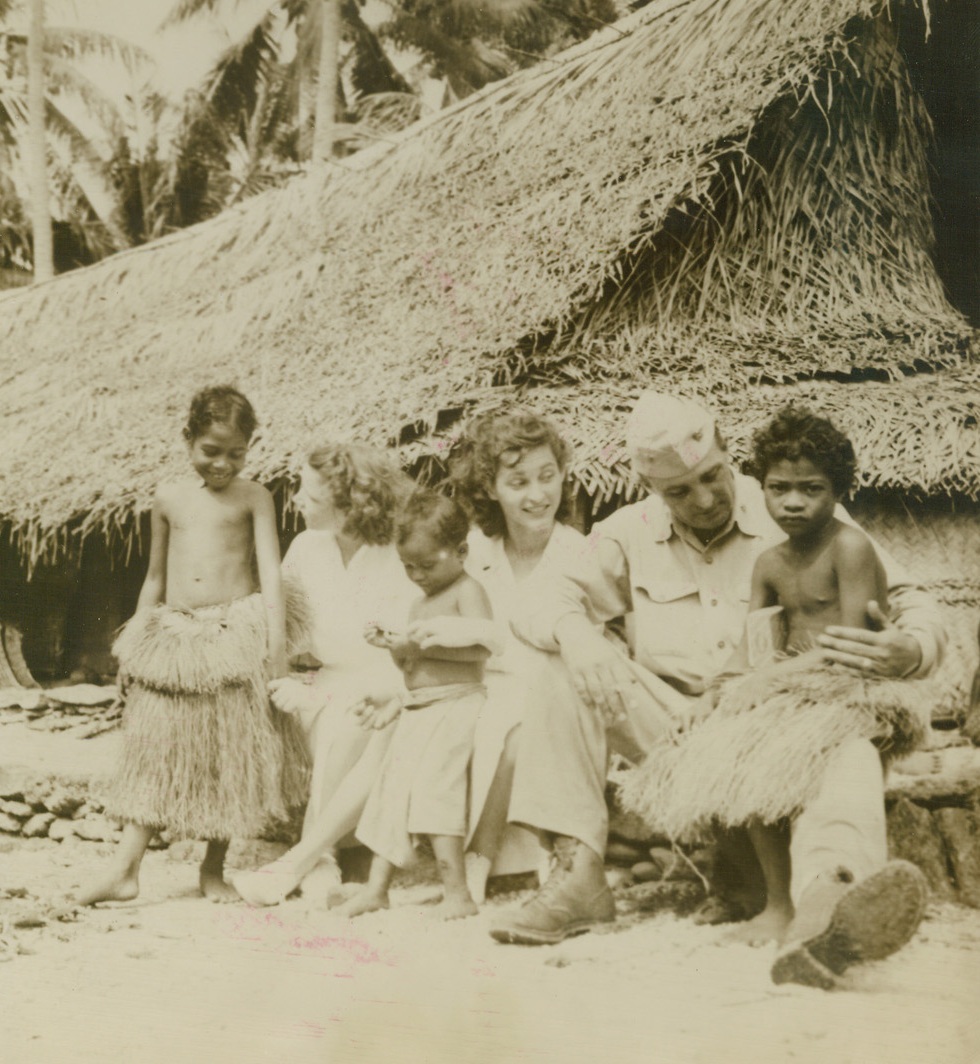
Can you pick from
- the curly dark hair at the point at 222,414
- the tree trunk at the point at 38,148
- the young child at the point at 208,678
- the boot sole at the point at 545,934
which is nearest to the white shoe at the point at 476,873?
the boot sole at the point at 545,934

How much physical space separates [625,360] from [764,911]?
4.64ft


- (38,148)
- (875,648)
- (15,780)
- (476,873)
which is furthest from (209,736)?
(38,148)

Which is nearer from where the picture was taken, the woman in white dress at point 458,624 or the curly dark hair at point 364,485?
the woman in white dress at point 458,624

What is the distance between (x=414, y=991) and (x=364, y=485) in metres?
1.32

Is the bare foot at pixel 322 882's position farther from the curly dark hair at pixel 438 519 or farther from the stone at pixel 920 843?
the stone at pixel 920 843

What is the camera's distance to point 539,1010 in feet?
9.20

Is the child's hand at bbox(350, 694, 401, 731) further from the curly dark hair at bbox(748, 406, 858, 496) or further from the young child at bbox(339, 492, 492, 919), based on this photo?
the curly dark hair at bbox(748, 406, 858, 496)

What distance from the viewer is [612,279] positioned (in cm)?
305

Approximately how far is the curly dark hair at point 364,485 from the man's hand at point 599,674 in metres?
0.63

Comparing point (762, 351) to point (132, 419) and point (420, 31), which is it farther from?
point (132, 419)

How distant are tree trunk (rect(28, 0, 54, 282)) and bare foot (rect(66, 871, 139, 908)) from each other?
2.07 meters

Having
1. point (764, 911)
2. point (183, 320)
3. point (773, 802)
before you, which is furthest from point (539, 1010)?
point (183, 320)

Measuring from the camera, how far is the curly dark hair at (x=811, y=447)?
2.74 m

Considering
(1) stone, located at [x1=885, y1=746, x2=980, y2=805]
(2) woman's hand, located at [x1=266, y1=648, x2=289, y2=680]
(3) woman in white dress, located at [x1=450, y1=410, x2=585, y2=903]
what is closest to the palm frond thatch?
(3) woman in white dress, located at [x1=450, y1=410, x2=585, y2=903]
